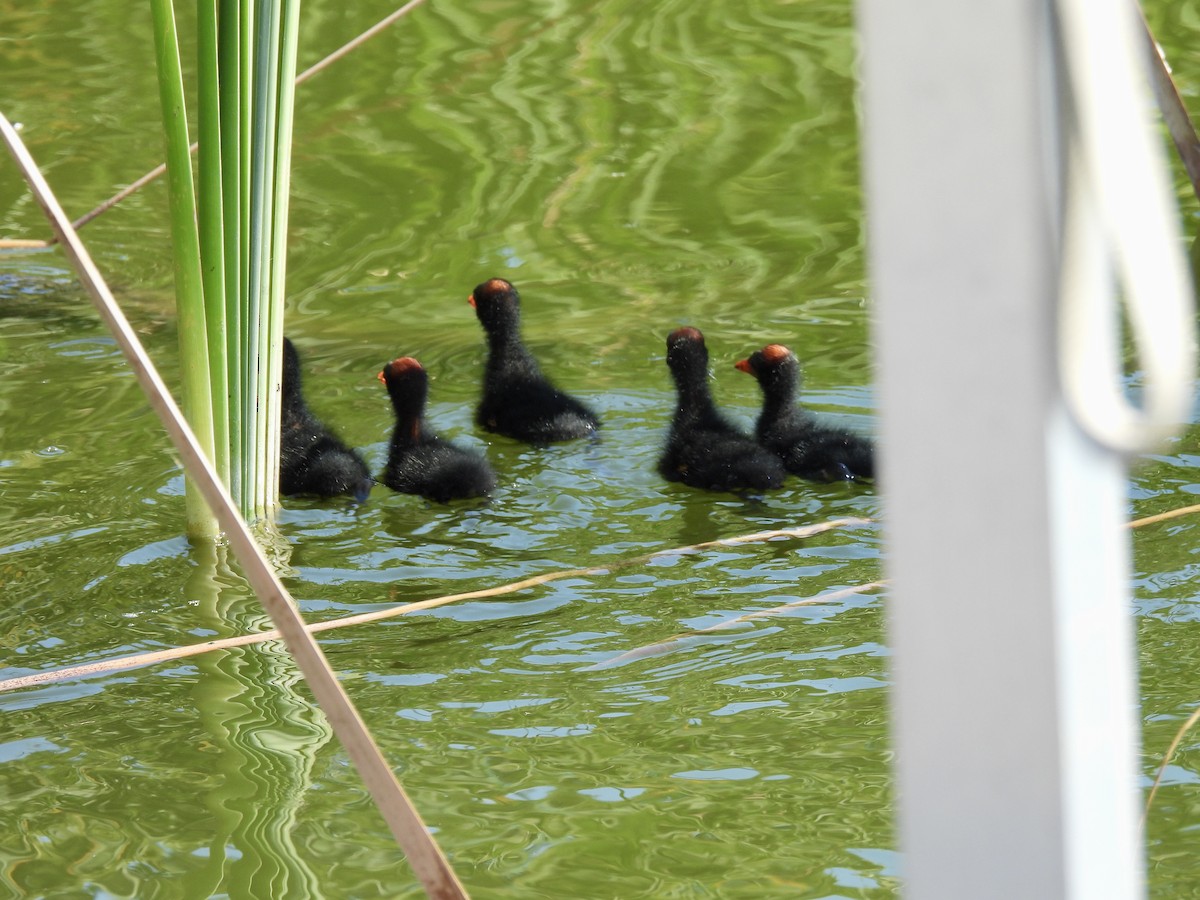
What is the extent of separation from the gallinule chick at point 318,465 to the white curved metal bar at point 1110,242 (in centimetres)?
371

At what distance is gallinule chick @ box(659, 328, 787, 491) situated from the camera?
4.28 meters

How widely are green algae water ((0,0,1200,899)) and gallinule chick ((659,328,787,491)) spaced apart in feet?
0.22

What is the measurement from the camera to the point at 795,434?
4.45 m

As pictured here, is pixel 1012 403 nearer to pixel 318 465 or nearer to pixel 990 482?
pixel 990 482

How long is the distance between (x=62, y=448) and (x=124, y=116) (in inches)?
134

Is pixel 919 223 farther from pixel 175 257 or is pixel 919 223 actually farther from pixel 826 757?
pixel 175 257

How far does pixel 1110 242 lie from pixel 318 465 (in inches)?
147

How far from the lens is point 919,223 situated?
800mm

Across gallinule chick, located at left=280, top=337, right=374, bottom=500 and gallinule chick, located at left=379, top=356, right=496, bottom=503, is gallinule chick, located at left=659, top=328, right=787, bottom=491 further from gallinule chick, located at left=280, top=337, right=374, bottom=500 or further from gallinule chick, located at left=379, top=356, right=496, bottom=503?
gallinule chick, located at left=280, top=337, right=374, bottom=500

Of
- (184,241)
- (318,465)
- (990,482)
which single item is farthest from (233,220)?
(990,482)

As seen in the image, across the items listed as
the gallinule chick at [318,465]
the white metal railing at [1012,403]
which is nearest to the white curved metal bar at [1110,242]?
the white metal railing at [1012,403]

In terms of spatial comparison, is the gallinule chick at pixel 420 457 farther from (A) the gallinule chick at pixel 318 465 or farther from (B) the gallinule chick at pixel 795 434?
(B) the gallinule chick at pixel 795 434

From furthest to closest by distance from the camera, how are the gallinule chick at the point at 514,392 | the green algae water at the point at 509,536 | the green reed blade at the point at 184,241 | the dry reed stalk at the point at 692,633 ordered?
1. the gallinule chick at the point at 514,392
2. the green reed blade at the point at 184,241
3. the dry reed stalk at the point at 692,633
4. the green algae water at the point at 509,536

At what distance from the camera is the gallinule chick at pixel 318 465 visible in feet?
14.3
